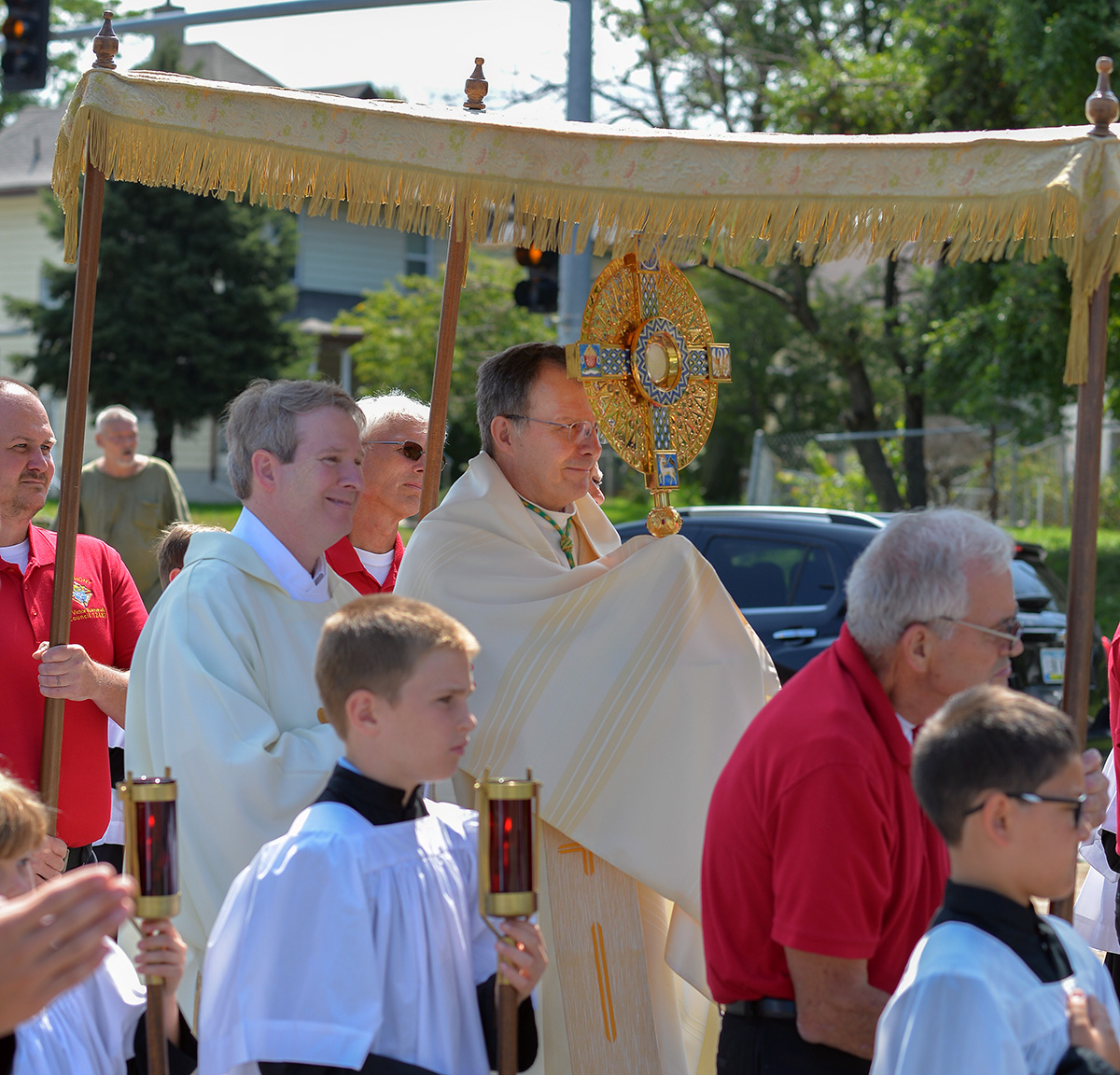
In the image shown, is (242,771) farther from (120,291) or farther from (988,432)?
(120,291)

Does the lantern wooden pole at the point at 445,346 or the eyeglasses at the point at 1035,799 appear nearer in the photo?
the eyeglasses at the point at 1035,799

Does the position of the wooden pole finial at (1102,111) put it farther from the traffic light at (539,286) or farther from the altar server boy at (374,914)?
the traffic light at (539,286)

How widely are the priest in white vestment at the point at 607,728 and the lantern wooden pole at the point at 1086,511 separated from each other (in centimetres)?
82

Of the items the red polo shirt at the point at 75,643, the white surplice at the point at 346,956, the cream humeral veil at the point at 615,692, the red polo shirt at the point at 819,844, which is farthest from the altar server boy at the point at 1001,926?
the red polo shirt at the point at 75,643

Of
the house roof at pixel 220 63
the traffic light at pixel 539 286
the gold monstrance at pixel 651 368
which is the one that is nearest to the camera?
the gold monstrance at pixel 651 368

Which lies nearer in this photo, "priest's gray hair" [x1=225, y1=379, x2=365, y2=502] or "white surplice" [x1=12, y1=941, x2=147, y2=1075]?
"white surplice" [x1=12, y1=941, x2=147, y2=1075]

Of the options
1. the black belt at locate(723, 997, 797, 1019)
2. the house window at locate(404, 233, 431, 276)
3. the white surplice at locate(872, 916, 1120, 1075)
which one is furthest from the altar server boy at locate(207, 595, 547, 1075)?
the house window at locate(404, 233, 431, 276)

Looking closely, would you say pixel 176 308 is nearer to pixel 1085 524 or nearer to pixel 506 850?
pixel 1085 524

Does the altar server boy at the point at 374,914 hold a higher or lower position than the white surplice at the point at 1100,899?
higher

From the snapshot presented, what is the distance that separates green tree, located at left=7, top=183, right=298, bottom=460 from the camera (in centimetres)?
2562

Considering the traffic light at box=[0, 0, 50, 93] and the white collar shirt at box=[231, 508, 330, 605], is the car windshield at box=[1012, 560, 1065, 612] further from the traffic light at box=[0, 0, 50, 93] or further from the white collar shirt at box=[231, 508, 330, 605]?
the traffic light at box=[0, 0, 50, 93]

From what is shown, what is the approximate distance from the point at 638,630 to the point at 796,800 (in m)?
1.08

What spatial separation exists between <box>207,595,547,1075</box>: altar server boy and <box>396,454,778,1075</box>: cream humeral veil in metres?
0.86

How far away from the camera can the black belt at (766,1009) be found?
2246mm
